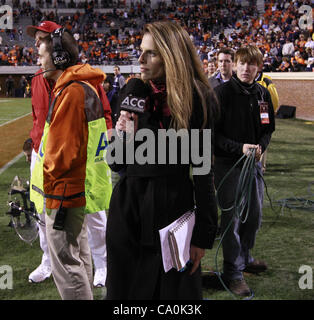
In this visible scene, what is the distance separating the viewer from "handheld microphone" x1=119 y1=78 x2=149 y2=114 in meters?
1.84

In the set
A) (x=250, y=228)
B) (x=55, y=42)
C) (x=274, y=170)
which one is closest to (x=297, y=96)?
(x=274, y=170)

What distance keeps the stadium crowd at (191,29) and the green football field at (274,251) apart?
13022 millimetres

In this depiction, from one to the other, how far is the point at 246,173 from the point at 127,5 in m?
43.9

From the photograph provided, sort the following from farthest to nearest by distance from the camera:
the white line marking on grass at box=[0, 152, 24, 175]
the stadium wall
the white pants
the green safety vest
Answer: the stadium wall < the white line marking on grass at box=[0, 152, 24, 175] < the white pants < the green safety vest

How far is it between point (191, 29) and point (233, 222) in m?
33.8

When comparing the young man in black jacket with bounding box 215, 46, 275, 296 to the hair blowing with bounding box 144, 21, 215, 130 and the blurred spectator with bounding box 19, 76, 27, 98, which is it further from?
the blurred spectator with bounding box 19, 76, 27, 98

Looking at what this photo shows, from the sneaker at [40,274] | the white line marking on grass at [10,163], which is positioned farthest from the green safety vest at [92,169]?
the white line marking on grass at [10,163]

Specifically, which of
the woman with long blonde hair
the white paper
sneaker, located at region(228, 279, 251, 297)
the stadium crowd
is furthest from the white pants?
the stadium crowd

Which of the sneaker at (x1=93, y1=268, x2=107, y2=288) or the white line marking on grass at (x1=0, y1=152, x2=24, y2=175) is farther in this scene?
the white line marking on grass at (x1=0, y1=152, x2=24, y2=175)

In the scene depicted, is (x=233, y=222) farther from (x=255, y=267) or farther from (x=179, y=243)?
(x=179, y=243)

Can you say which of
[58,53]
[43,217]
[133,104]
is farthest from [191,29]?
[133,104]

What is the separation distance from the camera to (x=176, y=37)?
6.28 feet

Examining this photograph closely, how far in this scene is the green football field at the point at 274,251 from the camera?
12.2 ft

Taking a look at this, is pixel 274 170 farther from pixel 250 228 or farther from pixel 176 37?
pixel 176 37
